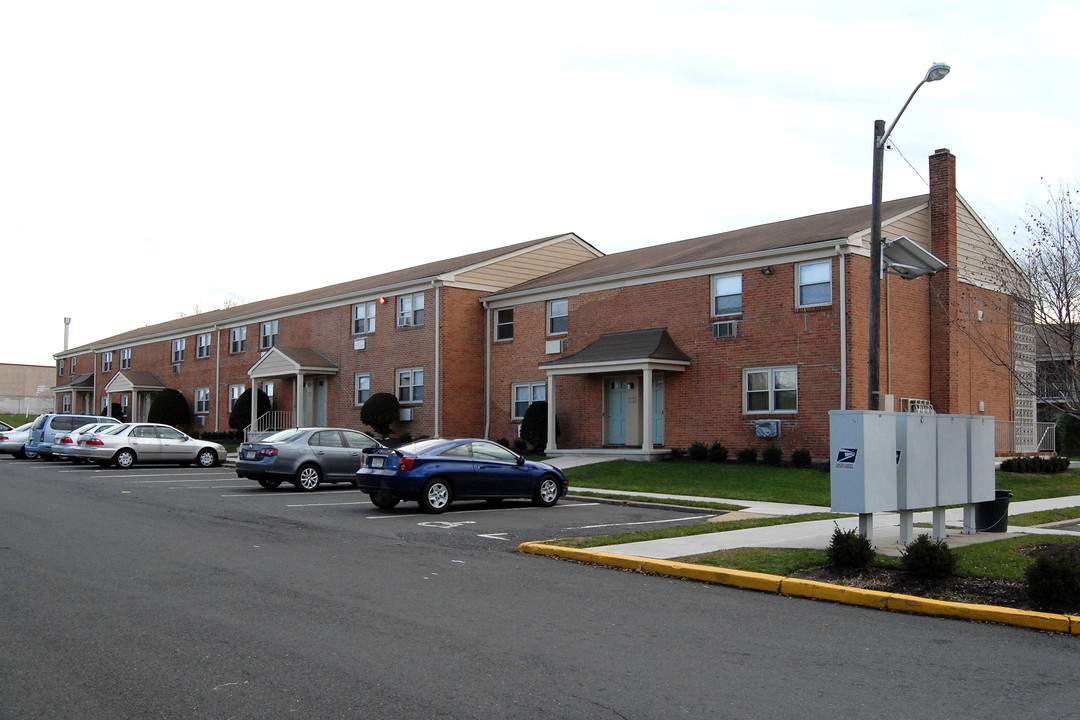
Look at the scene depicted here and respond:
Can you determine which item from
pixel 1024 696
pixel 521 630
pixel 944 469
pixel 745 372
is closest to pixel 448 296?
pixel 745 372

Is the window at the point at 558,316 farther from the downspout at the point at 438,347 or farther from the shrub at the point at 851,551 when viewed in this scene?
the shrub at the point at 851,551

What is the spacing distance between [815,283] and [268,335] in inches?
1090

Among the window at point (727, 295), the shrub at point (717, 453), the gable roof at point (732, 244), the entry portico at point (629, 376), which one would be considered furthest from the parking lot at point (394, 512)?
the gable roof at point (732, 244)

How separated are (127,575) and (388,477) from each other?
670 cm

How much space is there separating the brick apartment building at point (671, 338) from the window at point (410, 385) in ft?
0.25

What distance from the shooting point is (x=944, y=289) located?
85.2 ft

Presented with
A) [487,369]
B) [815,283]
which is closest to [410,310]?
[487,369]

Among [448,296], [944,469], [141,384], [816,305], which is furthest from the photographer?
[141,384]

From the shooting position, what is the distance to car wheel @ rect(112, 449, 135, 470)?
28.1 meters

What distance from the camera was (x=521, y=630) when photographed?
299 inches

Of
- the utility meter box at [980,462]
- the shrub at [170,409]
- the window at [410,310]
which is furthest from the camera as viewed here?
the shrub at [170,409]

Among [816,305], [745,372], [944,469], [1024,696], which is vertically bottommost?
[1024,696]

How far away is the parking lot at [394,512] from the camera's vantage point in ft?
45.2

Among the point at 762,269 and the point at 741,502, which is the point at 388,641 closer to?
the point at 741,502
